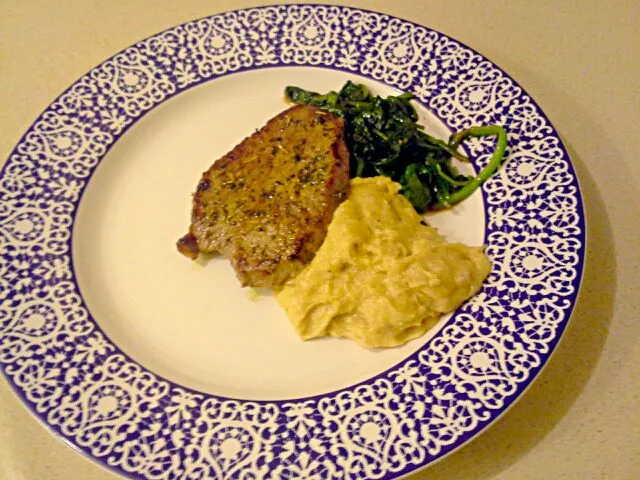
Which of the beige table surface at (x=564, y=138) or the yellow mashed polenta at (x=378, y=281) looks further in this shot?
the yellow mashed polenta at (x=378, y=281)

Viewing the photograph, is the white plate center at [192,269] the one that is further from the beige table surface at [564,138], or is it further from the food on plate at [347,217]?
the beige table surface at [564,138]

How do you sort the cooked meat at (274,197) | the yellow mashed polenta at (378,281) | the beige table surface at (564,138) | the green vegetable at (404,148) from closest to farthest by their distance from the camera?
the beige table surface at (564,138) < the yellow mashed polenta at (378,281) < the cooked meat at (274,197) < the green vegetable at (404,148)

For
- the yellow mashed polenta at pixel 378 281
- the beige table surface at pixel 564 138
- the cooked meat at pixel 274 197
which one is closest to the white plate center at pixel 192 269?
the yellow mashed polenta at pixel 378 281

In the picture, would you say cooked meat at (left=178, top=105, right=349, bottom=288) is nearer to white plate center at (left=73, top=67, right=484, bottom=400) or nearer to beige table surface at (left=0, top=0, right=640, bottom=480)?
white plate center at (left=73, top=67, right=484, bottom=400)

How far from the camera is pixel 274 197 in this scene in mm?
3443

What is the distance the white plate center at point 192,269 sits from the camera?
3.05 meters

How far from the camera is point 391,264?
3117 millimetres

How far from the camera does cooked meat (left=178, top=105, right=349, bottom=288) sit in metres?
3.27

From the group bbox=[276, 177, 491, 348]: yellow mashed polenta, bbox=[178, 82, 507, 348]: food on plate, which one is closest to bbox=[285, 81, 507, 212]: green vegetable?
bbox=[178, 82, 507, 348]: food on plate

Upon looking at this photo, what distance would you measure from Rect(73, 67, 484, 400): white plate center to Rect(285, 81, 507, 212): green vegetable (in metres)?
0.14

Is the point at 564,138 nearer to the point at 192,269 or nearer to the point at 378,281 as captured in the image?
the point at 378,281

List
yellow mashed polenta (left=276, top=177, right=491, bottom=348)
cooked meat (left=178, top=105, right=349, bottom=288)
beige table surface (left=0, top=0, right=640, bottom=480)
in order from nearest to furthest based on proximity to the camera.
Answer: beige table surface (left=0, top=0, right=640, bottom=480) < yellow mashed polenta (left=276, top=177, right=491, bottom=348) < cooked meat (left=178, top=105, right=349, bottom=288)

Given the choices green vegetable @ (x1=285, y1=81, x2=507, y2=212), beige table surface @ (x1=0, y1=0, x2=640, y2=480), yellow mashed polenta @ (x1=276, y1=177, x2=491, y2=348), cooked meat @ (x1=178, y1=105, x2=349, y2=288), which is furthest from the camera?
green vegetable @ (x1=285, y1=81, x2=507, y2=212)

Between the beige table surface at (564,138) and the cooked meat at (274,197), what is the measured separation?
133 centimetres
